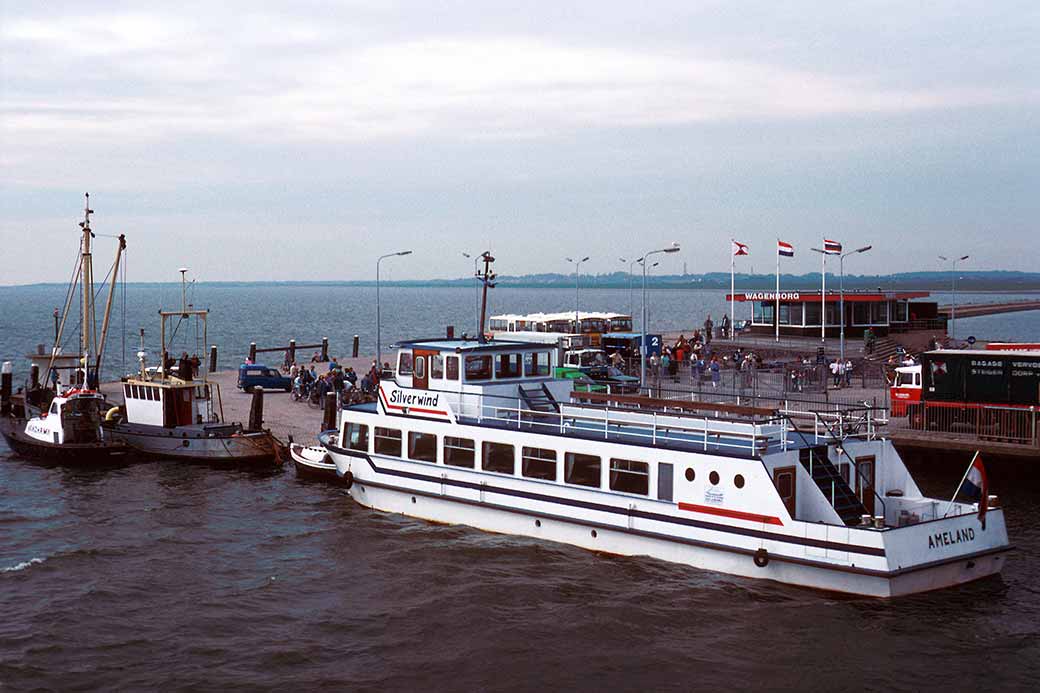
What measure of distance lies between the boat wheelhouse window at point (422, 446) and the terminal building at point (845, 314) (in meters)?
44.7

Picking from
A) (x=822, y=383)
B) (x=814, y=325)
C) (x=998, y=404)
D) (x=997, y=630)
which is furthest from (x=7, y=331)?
(x=997, y=630)

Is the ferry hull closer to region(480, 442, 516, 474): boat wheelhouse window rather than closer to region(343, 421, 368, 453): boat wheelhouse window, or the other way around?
region(343, 421, 368, 453): boat wheelhouse window

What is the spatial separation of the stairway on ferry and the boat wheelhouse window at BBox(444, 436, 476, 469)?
29.5 ft

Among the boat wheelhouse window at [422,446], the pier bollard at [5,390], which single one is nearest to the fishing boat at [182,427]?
the pier bollard at [5,390]

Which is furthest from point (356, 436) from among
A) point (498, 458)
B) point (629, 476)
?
point (629, 476)

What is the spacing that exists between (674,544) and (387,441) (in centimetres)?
991

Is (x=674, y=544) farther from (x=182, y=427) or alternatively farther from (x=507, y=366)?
(x=182, y=427)

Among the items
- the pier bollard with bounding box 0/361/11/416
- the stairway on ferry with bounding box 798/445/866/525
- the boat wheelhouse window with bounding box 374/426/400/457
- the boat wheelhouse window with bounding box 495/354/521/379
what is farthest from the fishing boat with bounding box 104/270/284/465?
the stairway on ferry with bounding box 798/445/866/525

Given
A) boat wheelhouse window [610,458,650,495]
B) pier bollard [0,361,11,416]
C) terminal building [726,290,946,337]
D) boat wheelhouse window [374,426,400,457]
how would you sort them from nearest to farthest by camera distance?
boat wheelhouse window [610,458,650,495], boat wheelhouse window [374,426,400,457], pier bollard [0,361,11,416], terminal building [726,290,946,337]

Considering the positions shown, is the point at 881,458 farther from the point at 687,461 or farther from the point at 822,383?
the point at 822,383

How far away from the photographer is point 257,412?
4000 centimetres

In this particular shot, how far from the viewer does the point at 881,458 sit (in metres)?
26.4

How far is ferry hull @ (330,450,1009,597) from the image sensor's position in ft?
74.1

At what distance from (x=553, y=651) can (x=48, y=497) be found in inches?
809
